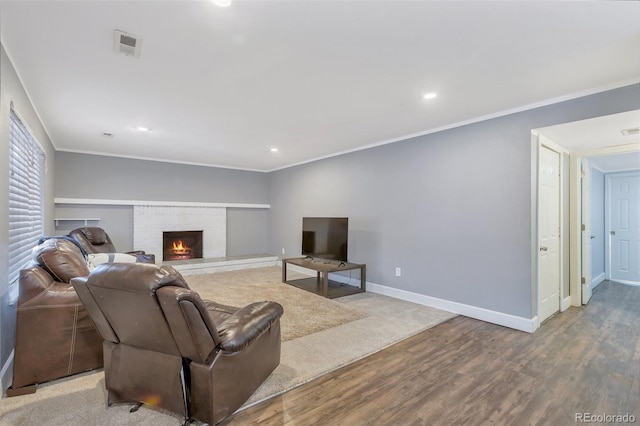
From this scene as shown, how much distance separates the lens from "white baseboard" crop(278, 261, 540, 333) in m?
3.24

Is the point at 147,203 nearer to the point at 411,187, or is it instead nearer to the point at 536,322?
the point at 411,187

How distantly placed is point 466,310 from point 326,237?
2355 millimetres

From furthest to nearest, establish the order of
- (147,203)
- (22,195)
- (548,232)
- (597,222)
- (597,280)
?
1. (147,203)
2. (597,222)
3. (597,280)
4. (548,232)
5. (22,195)

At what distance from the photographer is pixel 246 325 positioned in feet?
6.20

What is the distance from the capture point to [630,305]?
13.6ft

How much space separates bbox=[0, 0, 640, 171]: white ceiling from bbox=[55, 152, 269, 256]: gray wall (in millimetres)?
2037

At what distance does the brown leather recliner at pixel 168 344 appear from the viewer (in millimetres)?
1553

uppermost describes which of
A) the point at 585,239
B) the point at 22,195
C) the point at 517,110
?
the point at 517,110

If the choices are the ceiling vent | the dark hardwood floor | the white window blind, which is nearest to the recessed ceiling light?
the ceiling vent

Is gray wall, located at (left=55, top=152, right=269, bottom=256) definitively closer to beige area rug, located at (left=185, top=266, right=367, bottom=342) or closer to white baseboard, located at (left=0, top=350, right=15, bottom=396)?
beige area rug, located at (left=185, top=266, right=367, bottom=342)

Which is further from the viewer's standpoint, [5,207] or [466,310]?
[466,310]

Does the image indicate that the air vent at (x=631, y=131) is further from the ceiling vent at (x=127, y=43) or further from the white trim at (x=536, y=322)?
the ceiling vent at (x=127, y=43)

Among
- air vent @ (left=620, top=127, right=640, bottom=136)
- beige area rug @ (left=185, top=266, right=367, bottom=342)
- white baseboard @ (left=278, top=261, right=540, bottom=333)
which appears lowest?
beige area rug @ (left=185, top=266, right=367, bottom=342)

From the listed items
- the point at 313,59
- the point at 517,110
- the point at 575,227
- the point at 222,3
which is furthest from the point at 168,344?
the point at 575,227
